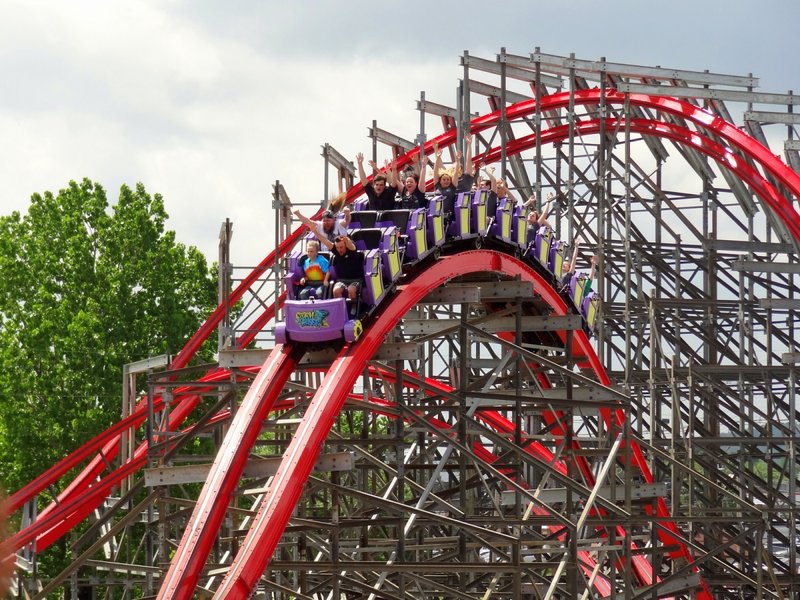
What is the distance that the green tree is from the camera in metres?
24.0

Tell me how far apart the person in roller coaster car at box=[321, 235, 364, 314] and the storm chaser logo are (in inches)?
16.2

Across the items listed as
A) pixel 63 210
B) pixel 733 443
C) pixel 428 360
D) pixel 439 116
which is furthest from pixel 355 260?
pixel 63 210

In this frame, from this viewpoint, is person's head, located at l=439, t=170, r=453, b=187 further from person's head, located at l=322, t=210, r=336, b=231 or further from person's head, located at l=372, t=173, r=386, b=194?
person's head, located at l=322, t=210, r=336, b=231

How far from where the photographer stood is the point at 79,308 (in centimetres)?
2552

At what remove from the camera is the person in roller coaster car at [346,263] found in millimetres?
11234

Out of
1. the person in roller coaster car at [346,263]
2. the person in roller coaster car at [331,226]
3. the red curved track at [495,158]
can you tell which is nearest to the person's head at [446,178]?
the red curved track at [495,158]

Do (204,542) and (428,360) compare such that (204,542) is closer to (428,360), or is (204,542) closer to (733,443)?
(733,443)

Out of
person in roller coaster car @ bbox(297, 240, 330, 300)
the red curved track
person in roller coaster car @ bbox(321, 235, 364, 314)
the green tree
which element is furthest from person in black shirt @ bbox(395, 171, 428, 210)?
the green tree

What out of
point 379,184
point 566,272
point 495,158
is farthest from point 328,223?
point 495,158

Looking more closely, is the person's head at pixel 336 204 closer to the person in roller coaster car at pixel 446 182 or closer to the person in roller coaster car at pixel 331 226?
the person in roller coaster car at pixel 331 226

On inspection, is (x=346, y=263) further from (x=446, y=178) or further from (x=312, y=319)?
(x=446, y=178)

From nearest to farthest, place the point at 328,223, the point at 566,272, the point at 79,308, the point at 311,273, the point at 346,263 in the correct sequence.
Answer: the point at 311,273, the point at 346,263, the point at 328,223, the point at 566,272, the point at 79,308

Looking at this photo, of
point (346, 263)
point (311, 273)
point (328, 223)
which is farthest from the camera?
point (328, 223)

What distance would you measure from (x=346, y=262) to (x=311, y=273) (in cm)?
34
